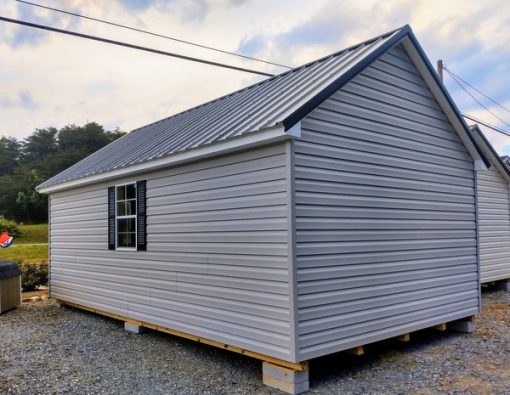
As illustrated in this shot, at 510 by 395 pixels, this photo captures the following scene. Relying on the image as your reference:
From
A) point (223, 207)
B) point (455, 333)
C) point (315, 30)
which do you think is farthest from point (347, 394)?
point (315, 30)

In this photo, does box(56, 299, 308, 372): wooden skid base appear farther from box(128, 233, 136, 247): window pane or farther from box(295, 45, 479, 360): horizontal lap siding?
box(128, 233, 136, 247): window pane

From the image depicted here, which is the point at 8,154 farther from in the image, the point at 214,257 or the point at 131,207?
the point at 214,257

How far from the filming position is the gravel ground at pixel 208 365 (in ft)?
15.0

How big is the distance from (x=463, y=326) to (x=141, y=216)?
5.38 m

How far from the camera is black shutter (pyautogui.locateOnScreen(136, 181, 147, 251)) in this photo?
→ 668 centimetres

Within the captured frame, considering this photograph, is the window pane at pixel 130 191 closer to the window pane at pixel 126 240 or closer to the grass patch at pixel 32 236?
the window pane at pixel 126 240

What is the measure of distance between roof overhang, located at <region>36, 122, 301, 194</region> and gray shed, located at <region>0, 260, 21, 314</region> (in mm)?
3150

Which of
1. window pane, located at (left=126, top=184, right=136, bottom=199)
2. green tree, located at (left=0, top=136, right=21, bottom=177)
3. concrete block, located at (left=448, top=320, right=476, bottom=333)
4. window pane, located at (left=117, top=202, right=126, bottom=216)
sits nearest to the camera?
concrete block, located at (left=448, top=320, right=476, bottom=333)

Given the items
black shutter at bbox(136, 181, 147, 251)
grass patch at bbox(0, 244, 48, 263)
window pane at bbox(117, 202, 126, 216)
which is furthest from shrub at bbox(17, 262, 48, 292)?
black shutter at bbox(136, 181, 147, 251)

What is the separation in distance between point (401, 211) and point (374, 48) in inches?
83.7

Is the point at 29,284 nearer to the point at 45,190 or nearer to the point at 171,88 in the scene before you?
the point at 45,190

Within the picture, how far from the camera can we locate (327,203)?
4.75m

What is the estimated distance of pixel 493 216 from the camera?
36.6 ft

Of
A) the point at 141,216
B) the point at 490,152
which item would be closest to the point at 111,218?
the point at 141,216
